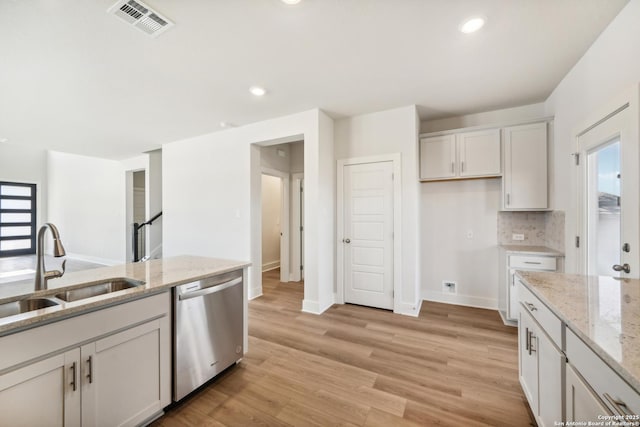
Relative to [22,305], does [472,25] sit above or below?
above

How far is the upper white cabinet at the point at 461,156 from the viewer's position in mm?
3244

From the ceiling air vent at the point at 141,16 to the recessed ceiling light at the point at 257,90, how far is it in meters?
1.04

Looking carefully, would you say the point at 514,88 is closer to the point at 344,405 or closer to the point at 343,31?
the point at 343,31

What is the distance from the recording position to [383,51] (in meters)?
2.22

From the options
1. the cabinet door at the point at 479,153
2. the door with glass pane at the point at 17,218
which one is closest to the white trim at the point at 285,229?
the cabinet door at the point at 479,153

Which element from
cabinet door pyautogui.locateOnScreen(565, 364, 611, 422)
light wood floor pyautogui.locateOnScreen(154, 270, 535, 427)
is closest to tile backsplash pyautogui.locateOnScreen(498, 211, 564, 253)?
light wood floor pyautogui.locateOnScreen(154, 270, 535, 427)

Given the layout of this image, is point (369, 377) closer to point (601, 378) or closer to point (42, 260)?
point (601, 378)

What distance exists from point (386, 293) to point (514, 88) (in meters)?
2.91

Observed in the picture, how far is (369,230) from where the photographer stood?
362 centimetres

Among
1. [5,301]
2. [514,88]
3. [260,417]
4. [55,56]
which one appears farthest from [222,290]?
[514,88]

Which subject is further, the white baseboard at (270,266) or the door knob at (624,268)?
the white baseboard at (270,266)

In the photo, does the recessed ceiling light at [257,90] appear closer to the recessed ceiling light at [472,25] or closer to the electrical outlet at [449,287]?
the recessed ceiling light at [472,25]

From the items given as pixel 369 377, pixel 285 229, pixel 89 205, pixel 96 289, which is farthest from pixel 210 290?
pixel 89 205

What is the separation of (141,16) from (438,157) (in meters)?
3.45
